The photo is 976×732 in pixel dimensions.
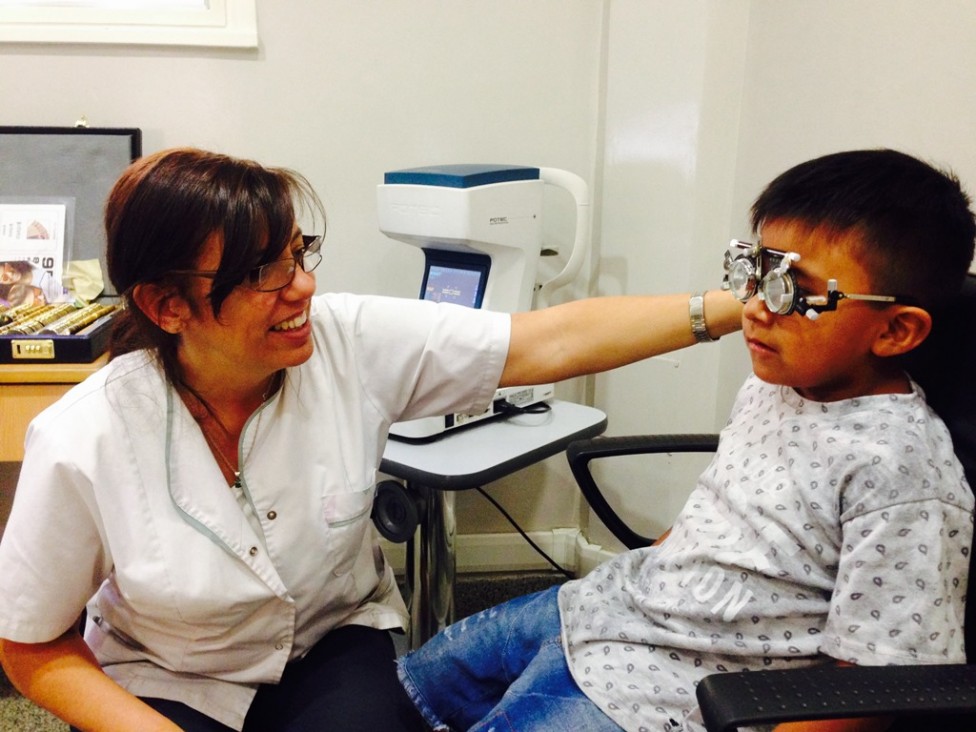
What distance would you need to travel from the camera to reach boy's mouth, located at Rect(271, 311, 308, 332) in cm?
98

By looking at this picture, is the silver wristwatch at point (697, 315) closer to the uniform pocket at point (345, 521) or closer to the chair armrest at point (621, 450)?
the chair armrest at point (621, 450)

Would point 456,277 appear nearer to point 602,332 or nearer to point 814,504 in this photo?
point 602,332

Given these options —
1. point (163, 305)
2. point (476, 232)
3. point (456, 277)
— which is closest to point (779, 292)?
point (163, 305)

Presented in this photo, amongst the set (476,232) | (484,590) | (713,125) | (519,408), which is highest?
(713,125)

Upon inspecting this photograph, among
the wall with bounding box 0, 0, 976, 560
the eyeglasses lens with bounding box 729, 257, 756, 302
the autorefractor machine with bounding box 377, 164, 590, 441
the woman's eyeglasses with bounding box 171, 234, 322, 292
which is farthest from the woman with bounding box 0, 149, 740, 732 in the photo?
the wall with bounding box 0, 0, 976, 560

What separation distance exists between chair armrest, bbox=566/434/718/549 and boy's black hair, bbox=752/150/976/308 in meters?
0.44

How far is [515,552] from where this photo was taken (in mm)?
2281

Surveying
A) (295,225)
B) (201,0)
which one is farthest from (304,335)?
(201,0)

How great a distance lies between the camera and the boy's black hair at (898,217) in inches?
31.3

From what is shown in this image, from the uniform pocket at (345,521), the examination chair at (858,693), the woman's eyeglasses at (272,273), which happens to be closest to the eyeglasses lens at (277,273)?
the woman's eyeglasses at (272,273)

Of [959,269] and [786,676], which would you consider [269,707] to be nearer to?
[786,676]

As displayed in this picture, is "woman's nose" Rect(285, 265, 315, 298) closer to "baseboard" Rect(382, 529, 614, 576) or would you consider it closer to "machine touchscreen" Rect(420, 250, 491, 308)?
"machine touchscreen" Rect(420, 250, 491, 308)

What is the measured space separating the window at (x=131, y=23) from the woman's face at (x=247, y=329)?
3.56 feet

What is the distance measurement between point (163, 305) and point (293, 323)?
0.15 m
